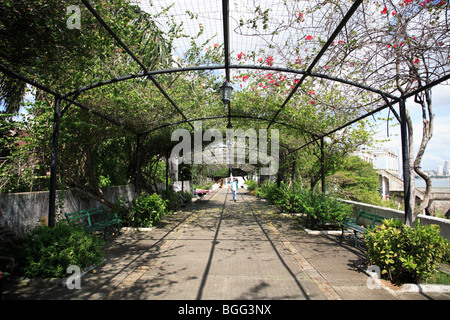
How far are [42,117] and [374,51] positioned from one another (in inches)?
265

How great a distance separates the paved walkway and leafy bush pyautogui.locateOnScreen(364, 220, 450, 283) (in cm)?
34

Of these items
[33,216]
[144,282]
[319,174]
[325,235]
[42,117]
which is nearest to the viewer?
[144,282]

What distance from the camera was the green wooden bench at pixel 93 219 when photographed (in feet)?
20.6

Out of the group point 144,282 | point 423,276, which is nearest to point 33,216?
point 144,282

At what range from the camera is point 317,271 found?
4.79 meters

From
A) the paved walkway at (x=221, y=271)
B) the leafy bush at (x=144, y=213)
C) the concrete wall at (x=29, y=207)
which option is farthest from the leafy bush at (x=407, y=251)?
the leafy bush at (x=144, y=213)

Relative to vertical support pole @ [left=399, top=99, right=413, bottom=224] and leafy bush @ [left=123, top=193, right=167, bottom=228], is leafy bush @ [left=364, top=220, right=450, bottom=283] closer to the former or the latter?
vertical support pole @ [left=399, top=99, right=413, bottom=224]

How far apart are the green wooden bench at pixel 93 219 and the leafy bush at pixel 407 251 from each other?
5265 millimetres

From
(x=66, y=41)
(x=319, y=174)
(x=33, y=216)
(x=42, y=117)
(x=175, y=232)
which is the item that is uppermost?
(x=66, y=41)

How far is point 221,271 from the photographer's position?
4777 mm

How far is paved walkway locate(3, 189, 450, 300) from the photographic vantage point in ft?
12.6

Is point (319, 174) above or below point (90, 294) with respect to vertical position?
above

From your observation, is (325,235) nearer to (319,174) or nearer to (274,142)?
(319,174)

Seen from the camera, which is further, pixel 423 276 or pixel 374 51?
pixel 374 51
